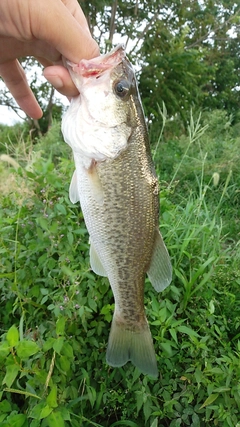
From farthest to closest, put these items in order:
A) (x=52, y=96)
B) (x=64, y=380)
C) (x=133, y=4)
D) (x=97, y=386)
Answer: (x=52, y=96) < (x=133, y=4) < (x=97, y=386) < (x=64, y=380)

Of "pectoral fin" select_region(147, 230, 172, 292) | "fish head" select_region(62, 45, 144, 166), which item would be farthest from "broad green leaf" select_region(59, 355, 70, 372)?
"fish head" select_region(62, 45, 144, 166)

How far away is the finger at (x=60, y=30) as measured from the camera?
1.29 metres

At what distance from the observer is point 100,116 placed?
1563mm

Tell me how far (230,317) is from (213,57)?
48.2 feet

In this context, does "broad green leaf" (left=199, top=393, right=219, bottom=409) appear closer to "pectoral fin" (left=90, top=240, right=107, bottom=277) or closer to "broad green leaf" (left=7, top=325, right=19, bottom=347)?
"pectoral fin" (left=90, top=240, right=107, bottom=277)

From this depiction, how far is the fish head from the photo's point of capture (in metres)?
1.53

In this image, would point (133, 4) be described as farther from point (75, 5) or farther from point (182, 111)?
point (75, 5)

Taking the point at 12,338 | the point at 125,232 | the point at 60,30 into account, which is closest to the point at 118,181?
the point at 125,232

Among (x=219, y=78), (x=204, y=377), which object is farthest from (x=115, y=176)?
(x=219, y=78)

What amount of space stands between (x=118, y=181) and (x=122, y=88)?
397 millimetres

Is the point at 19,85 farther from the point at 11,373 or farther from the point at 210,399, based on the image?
the point at 210,399

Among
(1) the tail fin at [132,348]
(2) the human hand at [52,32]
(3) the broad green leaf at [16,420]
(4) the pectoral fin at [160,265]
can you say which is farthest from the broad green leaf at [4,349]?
(2) the human hand at [52,32]

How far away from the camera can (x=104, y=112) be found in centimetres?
157

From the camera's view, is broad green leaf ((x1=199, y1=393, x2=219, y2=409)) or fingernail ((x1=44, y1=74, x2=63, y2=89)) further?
broad green leaf ((x1=199, y1=393, x2=219, y2=409))
